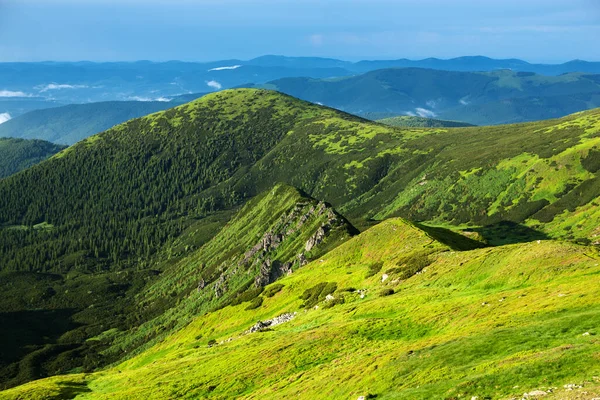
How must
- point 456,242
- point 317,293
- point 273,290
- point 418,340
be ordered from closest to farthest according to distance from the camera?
1. point 418,340
2. point 317,293
3. point 456,242
4. point 273,290

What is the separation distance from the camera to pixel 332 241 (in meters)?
185

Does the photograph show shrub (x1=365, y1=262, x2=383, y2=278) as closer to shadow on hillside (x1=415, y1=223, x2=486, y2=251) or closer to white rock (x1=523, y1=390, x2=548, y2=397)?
shadow on hillside (x1=415, y1=223, x2=486, y2=251)

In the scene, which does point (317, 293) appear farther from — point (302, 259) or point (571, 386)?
point (571, 386)

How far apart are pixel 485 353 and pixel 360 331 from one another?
26.0 meters

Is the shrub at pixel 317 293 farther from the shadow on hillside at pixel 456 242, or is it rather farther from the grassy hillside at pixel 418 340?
the shadow on hillside at pixel 456 242

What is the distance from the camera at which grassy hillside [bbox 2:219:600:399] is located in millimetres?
44594

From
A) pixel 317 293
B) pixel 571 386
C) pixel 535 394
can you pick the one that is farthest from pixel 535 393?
pixel 317 293

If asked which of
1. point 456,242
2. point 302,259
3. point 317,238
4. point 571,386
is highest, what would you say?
point 571,386

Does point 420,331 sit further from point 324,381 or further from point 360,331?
point 324,381

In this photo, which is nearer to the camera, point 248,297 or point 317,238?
point 248,297

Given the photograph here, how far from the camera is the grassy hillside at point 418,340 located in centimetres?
4459

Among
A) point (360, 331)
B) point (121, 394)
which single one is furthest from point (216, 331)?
point (360, 331)

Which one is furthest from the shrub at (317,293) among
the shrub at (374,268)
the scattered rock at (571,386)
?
the scattered rock at (571,386)

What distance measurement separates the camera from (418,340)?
6525cm
